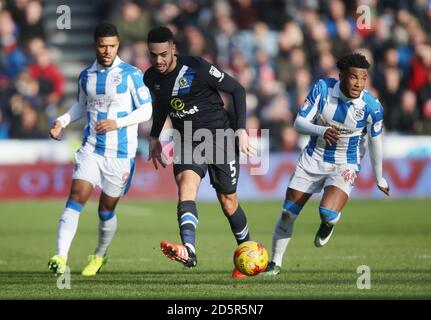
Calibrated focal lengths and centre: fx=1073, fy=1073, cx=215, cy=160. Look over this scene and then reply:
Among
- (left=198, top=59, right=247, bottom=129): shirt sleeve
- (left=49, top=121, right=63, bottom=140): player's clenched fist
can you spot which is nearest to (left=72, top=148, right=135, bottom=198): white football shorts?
(left=49, top=121, right=63, bottom=140): player's clenched fist

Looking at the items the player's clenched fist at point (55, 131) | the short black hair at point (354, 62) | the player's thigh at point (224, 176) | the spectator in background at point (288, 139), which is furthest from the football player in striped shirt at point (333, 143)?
the spectator in background at point (288, 139)

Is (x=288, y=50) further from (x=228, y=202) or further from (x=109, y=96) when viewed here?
(x=228, y=202)

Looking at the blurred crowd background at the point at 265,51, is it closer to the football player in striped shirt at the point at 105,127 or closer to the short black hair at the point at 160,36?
the football player in striped shirt at the point at 105,127

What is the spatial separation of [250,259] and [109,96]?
2262 mm

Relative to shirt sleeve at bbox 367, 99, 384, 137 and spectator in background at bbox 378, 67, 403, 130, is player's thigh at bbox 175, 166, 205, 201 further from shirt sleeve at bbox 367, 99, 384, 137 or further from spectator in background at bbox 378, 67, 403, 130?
spectator in background at bbox 378, 67, 403, 130

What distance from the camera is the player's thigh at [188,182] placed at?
10359 millimetres

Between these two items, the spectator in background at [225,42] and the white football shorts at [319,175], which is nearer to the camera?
the white football shorts at [319,175]

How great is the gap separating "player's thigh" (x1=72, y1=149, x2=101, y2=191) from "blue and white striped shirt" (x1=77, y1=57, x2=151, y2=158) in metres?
0.09

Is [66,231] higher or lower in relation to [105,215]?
lower

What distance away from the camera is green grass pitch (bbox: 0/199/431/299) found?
952 cm

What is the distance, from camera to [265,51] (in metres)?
23.8

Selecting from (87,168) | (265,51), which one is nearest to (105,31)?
(87,168)
